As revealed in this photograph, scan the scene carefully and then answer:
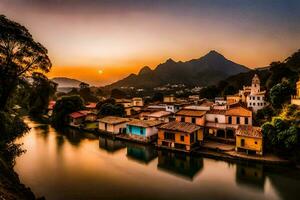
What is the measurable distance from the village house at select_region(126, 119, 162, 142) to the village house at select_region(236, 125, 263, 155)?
1010 cm

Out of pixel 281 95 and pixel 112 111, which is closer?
pixel 281 95

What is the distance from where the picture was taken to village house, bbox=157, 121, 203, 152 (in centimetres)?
2248

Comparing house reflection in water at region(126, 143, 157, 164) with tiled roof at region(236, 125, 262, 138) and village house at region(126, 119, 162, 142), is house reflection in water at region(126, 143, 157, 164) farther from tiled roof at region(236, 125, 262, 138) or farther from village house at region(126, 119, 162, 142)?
tiled roof at region(236, 125, 262, 138)

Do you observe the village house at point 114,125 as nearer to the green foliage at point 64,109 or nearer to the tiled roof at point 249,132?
the green foliage at point 64,109

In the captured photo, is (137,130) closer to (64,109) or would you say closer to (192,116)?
(192,116)

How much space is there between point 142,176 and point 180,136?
23.7ft

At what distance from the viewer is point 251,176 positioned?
55.7ft

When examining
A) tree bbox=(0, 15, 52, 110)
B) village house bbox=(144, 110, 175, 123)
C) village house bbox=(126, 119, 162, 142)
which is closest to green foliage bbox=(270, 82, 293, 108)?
village house bbox=(144, 110, 175, 123)

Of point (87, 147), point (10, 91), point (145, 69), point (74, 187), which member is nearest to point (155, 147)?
point (87, 147)

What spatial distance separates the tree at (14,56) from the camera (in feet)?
32.8

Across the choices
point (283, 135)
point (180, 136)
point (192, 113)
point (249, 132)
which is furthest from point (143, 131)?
point (283, 135)

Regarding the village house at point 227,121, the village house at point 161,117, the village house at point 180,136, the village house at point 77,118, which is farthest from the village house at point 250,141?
the village house at point 77,118

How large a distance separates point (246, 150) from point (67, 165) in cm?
1672

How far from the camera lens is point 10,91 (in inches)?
421
